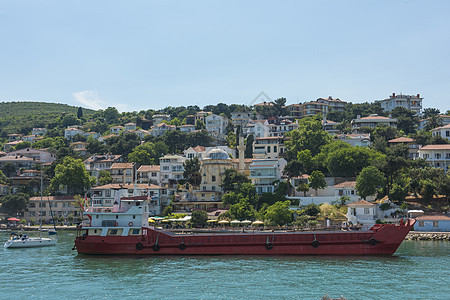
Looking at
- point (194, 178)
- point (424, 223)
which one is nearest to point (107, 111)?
point (194, 178)

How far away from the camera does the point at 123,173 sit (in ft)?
299

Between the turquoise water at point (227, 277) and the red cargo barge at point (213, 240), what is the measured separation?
1274mm

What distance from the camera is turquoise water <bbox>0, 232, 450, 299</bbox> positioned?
2866 cm

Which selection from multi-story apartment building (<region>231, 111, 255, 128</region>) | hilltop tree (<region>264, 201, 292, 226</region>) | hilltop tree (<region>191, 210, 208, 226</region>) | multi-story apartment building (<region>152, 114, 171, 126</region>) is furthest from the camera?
multi-story apartment building (<region>152, 114, 171, 126</region>)

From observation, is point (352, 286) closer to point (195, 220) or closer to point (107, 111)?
point (195, 220)

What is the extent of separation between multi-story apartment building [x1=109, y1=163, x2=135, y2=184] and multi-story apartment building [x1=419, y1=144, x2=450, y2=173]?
53.4 m

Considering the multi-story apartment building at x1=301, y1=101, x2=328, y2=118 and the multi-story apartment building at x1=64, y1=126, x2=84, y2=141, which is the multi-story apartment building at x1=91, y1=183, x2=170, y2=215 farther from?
the multi-story apartment building at x1=64, y1=126, x2=84, y2=141

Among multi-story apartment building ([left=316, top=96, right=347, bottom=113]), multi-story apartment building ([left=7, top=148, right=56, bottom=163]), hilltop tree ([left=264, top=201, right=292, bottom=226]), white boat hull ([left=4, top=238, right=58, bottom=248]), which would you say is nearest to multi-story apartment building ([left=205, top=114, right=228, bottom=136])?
multi-story apartment building ([left=316, top=96, right=347, bottom=113])

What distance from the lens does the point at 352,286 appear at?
97.7 ft

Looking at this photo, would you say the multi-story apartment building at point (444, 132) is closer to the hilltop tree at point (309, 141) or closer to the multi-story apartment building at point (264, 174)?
the hilltop tree at point (309, 141)

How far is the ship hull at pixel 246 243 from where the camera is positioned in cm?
4278

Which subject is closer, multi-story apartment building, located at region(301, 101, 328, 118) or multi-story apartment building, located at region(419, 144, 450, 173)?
multi-story apartment building, located at region(419, 144, 450, 173)

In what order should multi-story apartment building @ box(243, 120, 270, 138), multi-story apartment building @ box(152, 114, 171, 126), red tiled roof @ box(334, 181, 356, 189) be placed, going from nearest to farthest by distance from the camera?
red tiled roof @ box(334, 181, 356, 189) → multi-story apartment building @ box(243, 120, 270, 138) → multi-story apartment building @ box(152, 114, 171, 126)

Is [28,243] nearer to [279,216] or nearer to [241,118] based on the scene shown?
[279,216]
